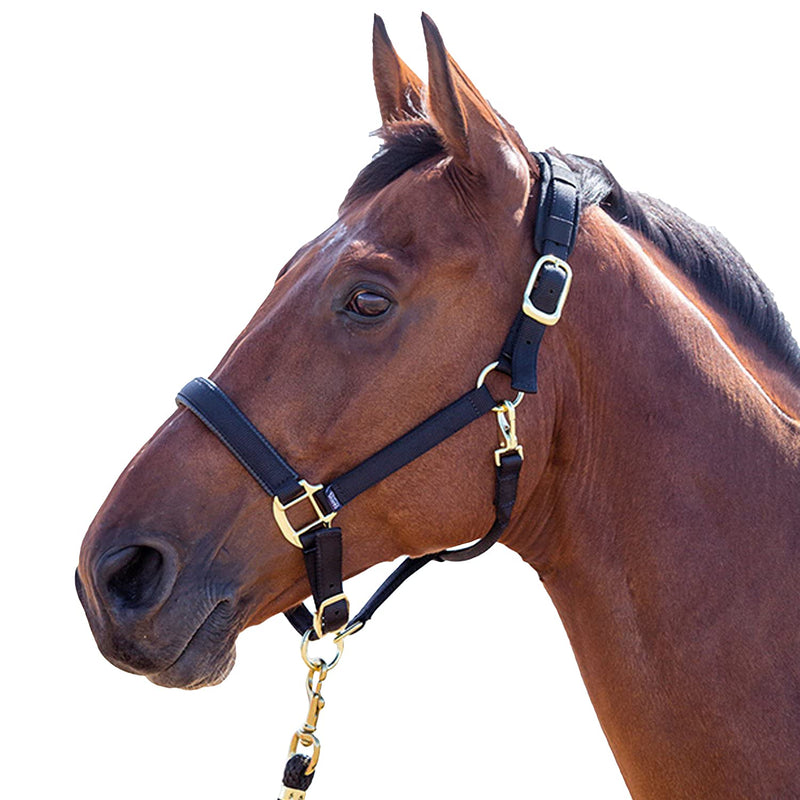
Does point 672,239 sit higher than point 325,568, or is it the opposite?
point 672,239

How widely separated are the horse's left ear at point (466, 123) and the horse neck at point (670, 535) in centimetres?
35

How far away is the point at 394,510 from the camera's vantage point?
8.41ft

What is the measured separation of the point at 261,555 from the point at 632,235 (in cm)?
149

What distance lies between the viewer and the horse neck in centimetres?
246

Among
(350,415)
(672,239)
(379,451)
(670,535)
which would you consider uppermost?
(672,239)

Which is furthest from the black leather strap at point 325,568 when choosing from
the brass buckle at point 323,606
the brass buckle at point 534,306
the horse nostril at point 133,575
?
the brass buckle at point 534,306

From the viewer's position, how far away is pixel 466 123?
99.1 inches

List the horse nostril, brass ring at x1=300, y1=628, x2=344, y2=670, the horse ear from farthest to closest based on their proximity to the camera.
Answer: the horse ear
brass ring at x1=300, y1=628, x2=344, y2=670
the horse nostril

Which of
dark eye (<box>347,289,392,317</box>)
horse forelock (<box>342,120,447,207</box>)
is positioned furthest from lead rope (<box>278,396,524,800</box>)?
horse forelock (<box>342,120,447,207</box>)

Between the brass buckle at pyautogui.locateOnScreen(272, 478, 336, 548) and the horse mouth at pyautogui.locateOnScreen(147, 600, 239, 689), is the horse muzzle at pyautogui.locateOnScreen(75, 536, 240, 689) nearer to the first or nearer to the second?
the horse mouth at pyautogui.locateOnScreen(147, 600, 239, 689)

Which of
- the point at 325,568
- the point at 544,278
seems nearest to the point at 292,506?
the point at 325,568

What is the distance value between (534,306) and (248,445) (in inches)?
34.6

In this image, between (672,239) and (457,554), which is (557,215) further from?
(457,554)

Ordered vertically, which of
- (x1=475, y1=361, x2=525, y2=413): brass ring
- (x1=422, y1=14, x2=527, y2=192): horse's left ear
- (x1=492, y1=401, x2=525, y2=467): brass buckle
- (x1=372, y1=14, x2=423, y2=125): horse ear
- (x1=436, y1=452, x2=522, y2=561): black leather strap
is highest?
(x1=372, y1=14, x2=423, y2=125): horse ear
